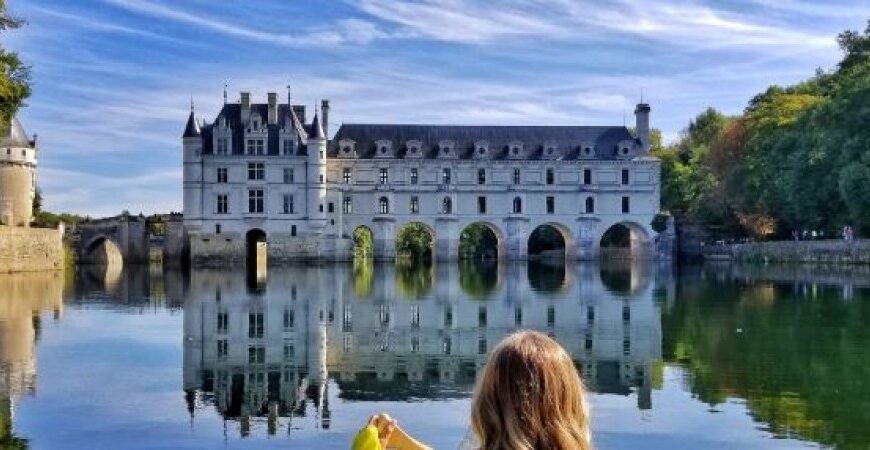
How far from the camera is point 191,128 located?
6712 centimetres

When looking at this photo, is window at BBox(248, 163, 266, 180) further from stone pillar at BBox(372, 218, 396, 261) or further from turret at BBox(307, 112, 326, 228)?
stone pillar at BBox(372, 218, 396, 261)

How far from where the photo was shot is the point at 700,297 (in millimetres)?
32344

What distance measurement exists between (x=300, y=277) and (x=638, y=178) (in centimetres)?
3073

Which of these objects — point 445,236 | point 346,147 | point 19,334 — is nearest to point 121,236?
point 346,147

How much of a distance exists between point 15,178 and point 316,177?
1671 cm

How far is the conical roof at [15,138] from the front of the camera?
59.0 meters

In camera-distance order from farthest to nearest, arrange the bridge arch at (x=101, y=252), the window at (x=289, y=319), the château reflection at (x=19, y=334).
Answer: the bridge arch at (x=101, y=252), the window at (x=289, y=319), the château reflection at (x=19, y=334)

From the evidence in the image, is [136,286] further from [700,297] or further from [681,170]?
[681,170]

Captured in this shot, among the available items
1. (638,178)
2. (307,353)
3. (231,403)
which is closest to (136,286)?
(307,353)

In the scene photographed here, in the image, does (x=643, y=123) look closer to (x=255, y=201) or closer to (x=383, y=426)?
(x=255, y=201)

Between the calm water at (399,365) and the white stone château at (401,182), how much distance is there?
3413 cm

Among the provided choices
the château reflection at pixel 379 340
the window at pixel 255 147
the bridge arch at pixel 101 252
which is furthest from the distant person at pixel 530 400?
the bridge arch at pixel 101 252

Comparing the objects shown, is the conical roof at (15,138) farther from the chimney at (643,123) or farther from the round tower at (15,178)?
the chimney at (643,123)

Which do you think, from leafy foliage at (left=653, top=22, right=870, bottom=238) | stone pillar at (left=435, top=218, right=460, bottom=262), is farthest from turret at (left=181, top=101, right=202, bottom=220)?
leafy foliage at (left=653, top=22, right=870, bottom=238)
